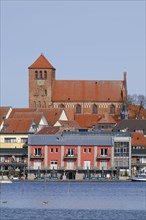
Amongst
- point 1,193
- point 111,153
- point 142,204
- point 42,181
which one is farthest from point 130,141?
point 142,204

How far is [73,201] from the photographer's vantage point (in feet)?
314

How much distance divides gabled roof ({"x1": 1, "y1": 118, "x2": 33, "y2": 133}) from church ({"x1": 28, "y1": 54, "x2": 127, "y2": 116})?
32521 millimetres

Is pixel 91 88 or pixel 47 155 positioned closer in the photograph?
pixel 47 155

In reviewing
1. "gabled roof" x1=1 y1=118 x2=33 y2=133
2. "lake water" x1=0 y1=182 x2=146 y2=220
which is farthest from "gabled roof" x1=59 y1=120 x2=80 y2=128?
"lake water" x1=0 y1=182 x2=146 y2=220

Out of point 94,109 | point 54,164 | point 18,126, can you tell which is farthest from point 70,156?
point 94,109

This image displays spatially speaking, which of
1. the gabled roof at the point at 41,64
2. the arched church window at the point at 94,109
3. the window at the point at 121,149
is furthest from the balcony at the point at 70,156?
the gabled roof at the point at 41,64

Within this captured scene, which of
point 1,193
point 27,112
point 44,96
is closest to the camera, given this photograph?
point 1,193

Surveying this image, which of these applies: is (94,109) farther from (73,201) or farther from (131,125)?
(73,201)

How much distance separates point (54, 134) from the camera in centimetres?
14138

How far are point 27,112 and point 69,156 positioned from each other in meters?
23.4

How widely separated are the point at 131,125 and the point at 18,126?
15.8 meters

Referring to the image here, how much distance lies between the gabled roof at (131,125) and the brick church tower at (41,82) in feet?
85.5

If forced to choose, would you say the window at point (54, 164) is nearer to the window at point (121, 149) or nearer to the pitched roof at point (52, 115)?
the window at point (121, 149)

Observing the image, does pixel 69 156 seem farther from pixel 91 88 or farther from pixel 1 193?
pixel 91 88
